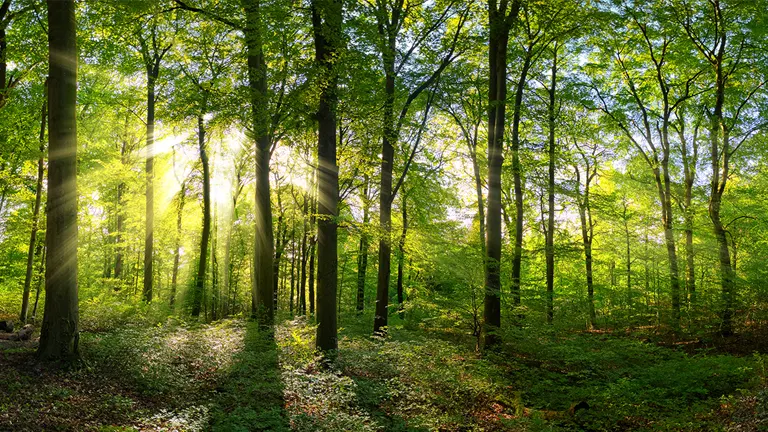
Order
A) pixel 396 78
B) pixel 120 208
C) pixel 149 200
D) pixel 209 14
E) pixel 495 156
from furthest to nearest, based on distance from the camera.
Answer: pixel 120 208, pixel 149 200, pixel 396 78, pixel 495 156, pixel 209 14

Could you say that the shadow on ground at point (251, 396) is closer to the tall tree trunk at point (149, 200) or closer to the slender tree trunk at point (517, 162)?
the slender tree trunk at point (517, 162)

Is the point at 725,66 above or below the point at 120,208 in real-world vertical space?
above

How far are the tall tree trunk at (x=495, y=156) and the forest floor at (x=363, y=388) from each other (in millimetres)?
A: 894

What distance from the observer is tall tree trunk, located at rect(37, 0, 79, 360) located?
22.1 ft

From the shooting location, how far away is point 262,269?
13.2 metres

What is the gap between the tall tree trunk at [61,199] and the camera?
22.1ft

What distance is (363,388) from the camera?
289 inches

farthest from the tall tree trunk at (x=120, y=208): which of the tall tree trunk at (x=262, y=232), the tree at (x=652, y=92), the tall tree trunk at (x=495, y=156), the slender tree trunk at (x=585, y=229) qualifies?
the tree at (x=652, y=92)

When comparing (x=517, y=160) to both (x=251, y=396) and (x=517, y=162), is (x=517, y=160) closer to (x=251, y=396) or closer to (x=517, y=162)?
(x=517, y=162)

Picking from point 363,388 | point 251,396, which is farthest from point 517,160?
point 251,396

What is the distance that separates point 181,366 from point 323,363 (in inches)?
105

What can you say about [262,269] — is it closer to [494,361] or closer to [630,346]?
[494,361]

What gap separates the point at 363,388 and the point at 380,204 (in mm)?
6614

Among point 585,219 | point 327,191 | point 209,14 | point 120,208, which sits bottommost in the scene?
point 327,191
